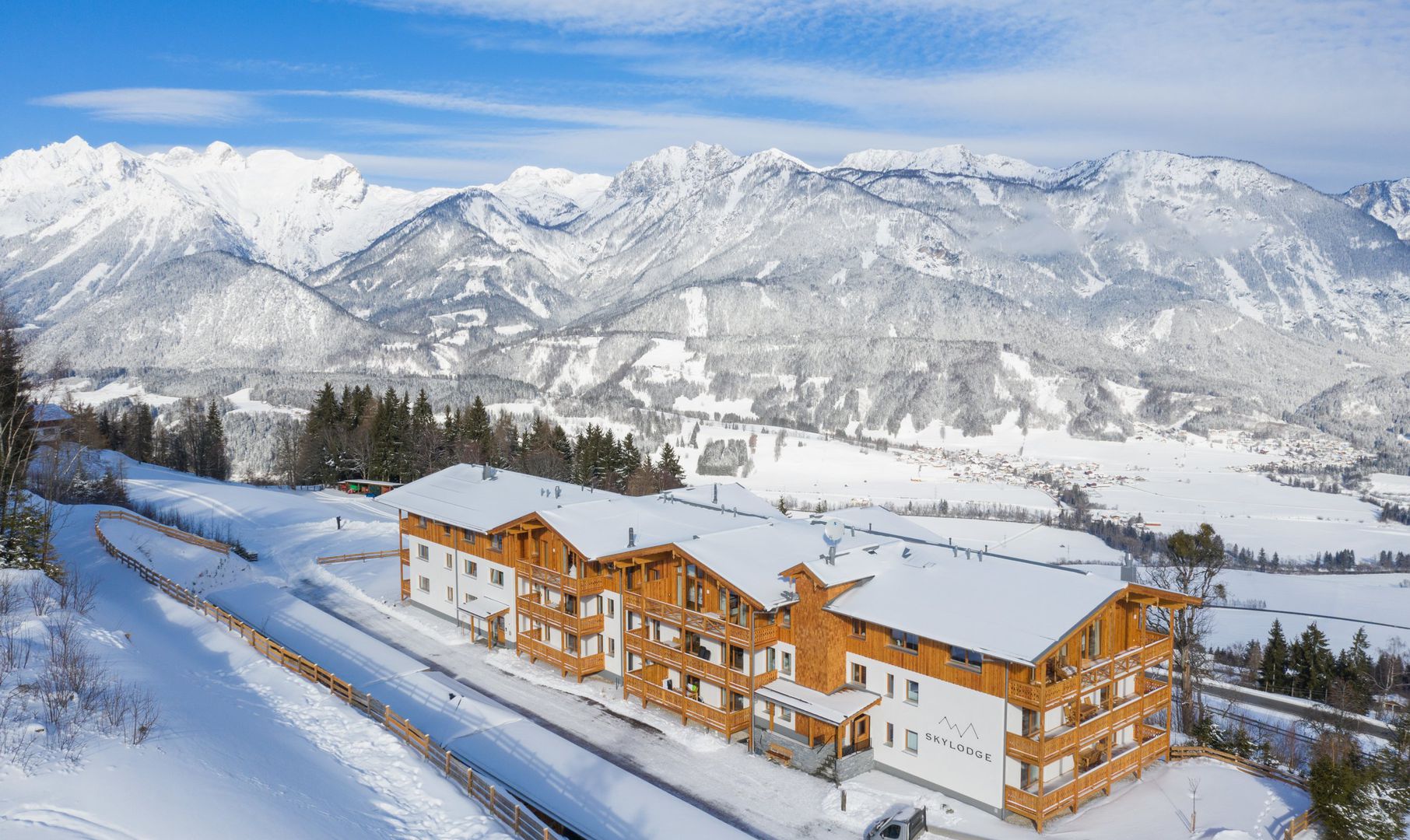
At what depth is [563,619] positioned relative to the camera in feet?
123

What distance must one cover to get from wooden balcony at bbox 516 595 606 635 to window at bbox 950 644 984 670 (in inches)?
614

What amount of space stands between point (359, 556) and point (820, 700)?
3621 cm

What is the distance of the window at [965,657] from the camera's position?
27.0m

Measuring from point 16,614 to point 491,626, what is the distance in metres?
18.0

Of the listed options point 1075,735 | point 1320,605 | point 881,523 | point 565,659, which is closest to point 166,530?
point 565,659

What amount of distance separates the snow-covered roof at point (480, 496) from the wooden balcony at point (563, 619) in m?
4.04

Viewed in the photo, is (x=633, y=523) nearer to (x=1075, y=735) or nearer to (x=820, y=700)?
(x=820, y=700)

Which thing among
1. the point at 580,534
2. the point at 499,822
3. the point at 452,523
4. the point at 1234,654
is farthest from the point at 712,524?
the point at 1234,654

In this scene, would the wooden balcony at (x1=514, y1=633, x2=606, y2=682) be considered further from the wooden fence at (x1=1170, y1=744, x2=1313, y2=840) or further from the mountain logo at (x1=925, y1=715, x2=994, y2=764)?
the wooden fence at (x1=1170, y1=744, x2=1313, y2=840)

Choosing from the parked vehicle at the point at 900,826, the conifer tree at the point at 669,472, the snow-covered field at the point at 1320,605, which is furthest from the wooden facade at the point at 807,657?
the conifer tree at the point at 669,472

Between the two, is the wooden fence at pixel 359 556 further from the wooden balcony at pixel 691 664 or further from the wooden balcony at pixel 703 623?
the wooden balcony at pixel 703 623

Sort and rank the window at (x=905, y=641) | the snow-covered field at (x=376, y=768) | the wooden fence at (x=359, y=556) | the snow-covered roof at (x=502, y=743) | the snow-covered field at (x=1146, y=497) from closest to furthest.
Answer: the snow-covered field at (x=376, y=768), the snow-covered roof at (x=502, y=743), the window at (x=905, y=641), the wooden fence at (x=359, y=556), the snow-covered field at (x=1146, y=497)

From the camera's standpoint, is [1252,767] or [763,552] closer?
[1252,767]

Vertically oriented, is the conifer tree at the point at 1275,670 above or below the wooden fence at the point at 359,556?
below
